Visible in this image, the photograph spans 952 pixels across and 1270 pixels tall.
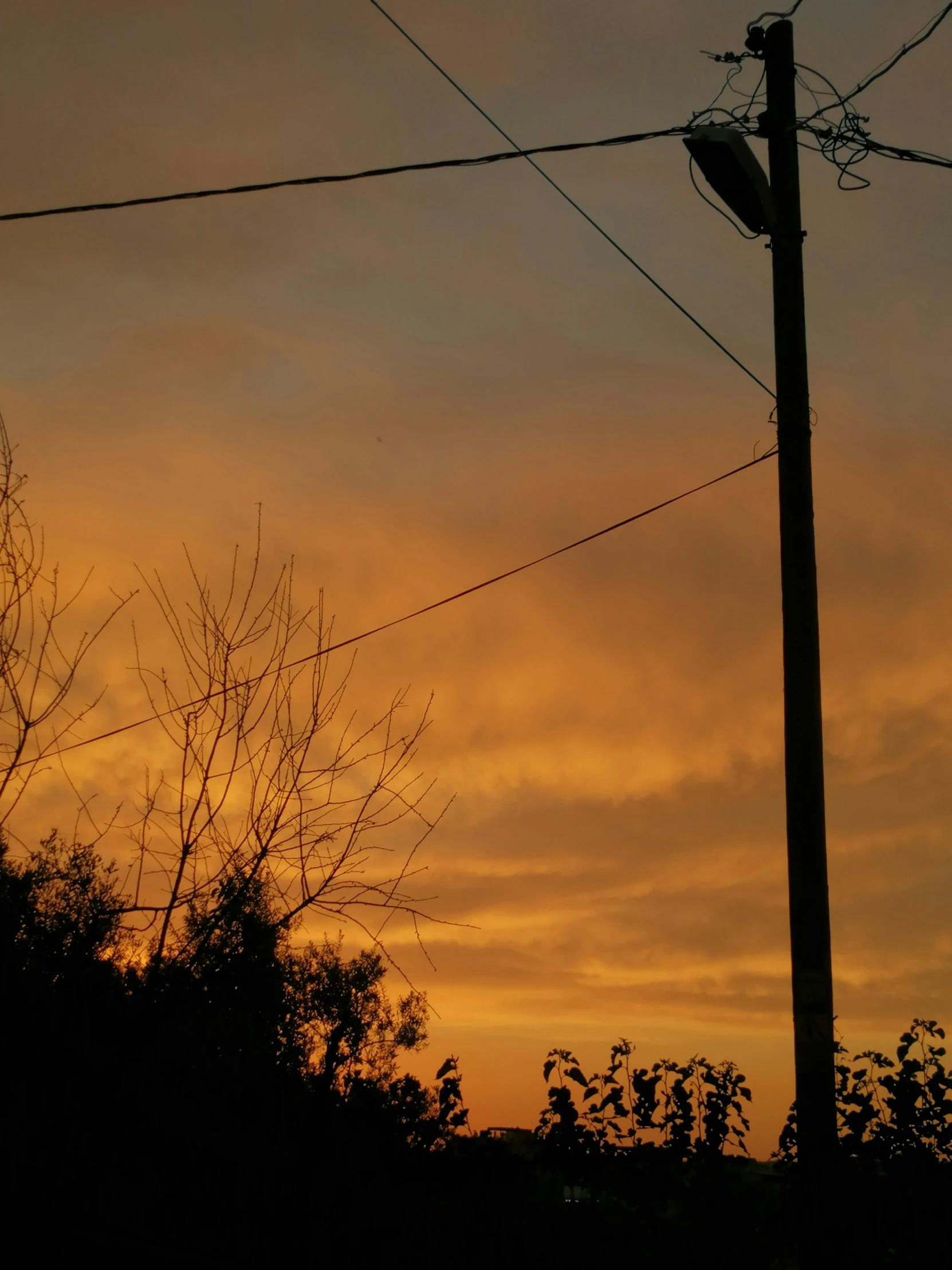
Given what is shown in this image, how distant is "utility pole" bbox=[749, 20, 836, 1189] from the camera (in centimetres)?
531

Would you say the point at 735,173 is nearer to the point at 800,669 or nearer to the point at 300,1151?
the point at 800,669

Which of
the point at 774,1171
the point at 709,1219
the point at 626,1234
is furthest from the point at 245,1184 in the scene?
the point at 774,1171

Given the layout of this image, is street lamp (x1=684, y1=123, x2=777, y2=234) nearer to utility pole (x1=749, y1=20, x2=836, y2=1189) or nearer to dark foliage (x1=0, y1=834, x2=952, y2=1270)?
utility pole (x1=749, y1=20, x2=836, y2=1189)

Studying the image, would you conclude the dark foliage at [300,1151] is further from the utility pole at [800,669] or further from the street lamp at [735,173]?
the street lamp at [735,173]

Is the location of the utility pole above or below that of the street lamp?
below

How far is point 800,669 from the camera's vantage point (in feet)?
19.0

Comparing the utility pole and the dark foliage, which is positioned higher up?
the utility pole

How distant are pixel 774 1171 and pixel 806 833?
168 cm

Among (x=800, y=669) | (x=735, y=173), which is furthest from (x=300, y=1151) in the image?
(x=735, y=173)

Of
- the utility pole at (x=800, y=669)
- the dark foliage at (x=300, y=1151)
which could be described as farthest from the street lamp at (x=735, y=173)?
the dark foliage at (x=300, y=1151)

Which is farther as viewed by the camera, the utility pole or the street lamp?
the street lamp

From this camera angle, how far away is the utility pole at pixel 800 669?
5.31m

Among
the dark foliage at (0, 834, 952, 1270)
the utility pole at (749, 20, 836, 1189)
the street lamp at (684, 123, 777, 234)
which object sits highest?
the street lamp at (684, 123, 777, 234)

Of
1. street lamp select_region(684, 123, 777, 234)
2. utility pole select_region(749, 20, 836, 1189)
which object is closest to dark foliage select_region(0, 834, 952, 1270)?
utility pole select_region(749, 20, 836, 1189)
